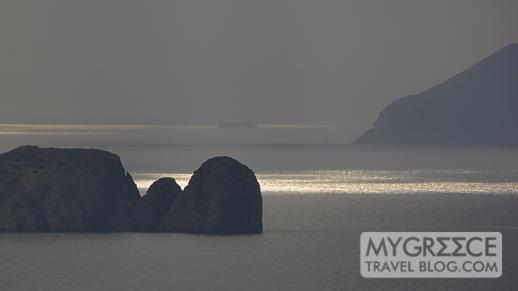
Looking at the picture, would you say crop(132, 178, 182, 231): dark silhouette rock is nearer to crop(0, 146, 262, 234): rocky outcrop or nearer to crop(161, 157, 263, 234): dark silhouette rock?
crop(0, 146, 262, 234): rocky outcrop

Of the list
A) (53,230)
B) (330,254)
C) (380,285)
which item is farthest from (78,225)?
(380,285)

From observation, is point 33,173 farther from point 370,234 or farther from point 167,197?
point 370,234

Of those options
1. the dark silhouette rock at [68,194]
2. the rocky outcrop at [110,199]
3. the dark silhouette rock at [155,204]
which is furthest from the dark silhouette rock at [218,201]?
the dark silhouette rock at [68,194]

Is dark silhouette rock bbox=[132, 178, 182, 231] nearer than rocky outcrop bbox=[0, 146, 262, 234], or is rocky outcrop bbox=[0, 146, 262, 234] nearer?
rocky outcrop bbox=[0, 146, 262, 234]

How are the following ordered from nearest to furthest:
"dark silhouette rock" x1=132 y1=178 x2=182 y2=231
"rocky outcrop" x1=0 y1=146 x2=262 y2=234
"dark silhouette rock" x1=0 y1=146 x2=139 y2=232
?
"rocky outcrop" x1=0 y1=146 x2=262 y2=234 < "dark silhouette rock" x1=0 y1=146 x2=139 y2=232 < "dark silhouette rock" x1=132 y1=178 x2=182 y2=231

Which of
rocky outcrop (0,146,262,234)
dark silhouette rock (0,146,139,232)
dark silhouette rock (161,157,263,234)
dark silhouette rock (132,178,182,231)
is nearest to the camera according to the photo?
dark silhouette rock (161,157,263,234)

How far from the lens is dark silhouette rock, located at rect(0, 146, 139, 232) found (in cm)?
12338

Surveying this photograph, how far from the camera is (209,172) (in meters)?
122

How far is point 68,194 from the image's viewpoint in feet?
403

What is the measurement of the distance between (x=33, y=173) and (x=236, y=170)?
780 inches

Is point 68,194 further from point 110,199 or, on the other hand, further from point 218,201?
point 218,201

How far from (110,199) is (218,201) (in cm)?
1086

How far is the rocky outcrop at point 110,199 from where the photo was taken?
121938mm

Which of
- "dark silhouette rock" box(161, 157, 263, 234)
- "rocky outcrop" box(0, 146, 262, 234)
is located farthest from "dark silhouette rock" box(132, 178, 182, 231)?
"dark silhouette rock" box(161, 157, 263, 234)
